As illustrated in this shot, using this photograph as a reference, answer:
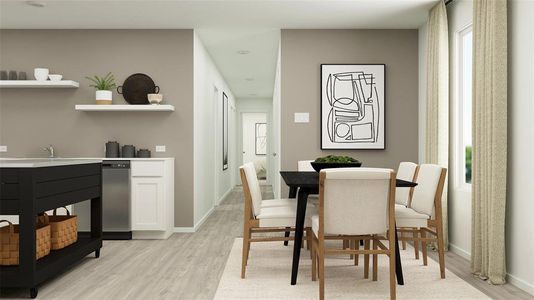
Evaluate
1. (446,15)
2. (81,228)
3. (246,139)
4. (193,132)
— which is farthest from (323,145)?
(246,139)

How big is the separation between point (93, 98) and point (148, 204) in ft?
5.05

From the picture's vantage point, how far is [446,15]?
456 cm

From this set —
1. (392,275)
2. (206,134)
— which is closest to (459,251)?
(392,275)

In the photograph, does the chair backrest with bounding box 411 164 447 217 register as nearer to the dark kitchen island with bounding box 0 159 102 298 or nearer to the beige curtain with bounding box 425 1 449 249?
the beige curtain with bounding box 425 1 449 249

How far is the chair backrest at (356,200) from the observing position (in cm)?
282

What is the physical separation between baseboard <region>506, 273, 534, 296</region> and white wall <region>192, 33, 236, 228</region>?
359 centimetres

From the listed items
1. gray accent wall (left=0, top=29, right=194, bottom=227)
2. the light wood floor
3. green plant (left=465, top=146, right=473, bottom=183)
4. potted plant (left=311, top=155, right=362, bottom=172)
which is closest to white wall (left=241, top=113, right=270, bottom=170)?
gray accent wall (left=0, top=29, right=194, bottom=227)

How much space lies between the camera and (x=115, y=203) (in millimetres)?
5090

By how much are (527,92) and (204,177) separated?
174 inches

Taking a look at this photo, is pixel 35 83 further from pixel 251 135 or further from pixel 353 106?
pixel 251 135

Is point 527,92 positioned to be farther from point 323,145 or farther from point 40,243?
point 40,243

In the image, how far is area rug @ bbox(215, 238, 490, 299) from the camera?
3078 millimetres

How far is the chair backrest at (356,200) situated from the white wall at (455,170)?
5.53 ft

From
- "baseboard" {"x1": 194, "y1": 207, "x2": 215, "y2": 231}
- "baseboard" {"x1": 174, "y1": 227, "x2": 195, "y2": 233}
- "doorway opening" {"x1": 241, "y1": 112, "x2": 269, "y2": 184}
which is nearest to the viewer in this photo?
"baseboard" {"x1": 174, "y1": 227, "x2": 195, "y2": 233}
